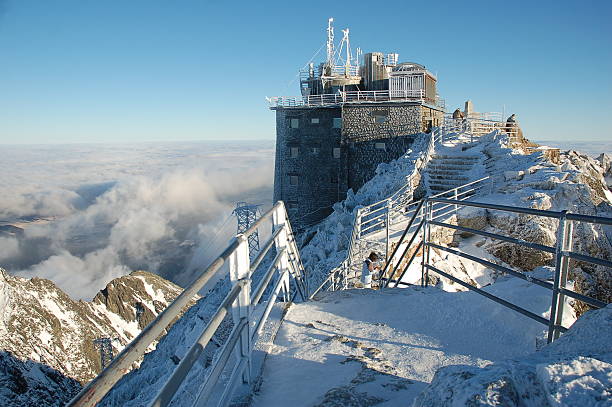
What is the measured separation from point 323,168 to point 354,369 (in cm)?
2616

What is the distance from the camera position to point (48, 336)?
173 feet

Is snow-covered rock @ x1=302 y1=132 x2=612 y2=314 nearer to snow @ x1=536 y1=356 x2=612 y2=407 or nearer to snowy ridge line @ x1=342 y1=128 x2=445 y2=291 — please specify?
snowy ridge line @ x1=342 y1=128 x2=445 y2=291

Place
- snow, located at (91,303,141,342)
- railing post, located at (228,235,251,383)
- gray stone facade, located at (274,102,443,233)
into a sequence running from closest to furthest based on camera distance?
railing post, located at (228,235,251,383) → gray stone facade, located at (274,102,443,233) → snow, located at (91,303,141,342)

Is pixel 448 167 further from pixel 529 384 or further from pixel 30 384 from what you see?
pixel 30 384

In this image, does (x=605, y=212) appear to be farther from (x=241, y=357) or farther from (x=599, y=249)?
(x=241, y=357)

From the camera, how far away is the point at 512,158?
1705cm

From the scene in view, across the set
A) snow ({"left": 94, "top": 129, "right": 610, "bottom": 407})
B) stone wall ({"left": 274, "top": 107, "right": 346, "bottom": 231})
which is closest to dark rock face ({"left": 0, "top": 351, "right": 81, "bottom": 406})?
stone wall ({"left": 274, "top": 107, "right": 346, "bottom": 231})

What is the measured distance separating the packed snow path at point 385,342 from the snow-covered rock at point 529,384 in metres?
0.98

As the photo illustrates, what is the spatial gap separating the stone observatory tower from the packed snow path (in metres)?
22.7

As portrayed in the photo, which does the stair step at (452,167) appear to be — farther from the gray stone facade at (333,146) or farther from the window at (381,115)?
the window at (381,115)

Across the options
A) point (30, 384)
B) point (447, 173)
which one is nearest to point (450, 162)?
point (447, 173)

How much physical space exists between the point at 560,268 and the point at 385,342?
151cm

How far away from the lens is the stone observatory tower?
26.7m

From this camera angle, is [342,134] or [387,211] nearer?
[387,211]
